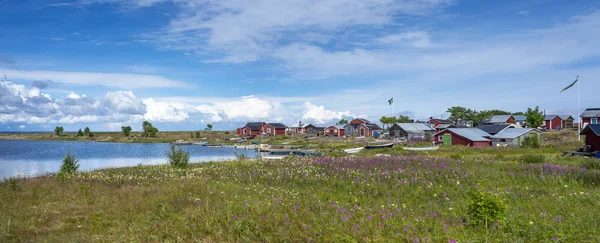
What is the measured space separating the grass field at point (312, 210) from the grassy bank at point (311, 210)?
0.03m

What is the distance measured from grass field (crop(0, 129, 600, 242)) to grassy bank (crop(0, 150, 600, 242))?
0.03 meters

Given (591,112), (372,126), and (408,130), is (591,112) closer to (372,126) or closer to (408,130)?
(408,130)

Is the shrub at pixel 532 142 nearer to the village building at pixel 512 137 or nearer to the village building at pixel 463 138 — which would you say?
the village building at pixel 512 137

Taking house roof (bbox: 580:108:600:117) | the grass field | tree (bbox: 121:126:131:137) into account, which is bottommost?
the grass field

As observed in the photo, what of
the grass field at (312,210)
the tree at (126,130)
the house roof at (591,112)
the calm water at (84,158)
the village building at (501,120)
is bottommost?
the calm water at (84,158)

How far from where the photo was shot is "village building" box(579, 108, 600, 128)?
3472 inches

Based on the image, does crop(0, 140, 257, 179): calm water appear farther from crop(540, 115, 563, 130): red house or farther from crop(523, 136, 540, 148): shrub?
crop(540, 115, 563, 130): red house

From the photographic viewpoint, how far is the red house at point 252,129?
119875 mm

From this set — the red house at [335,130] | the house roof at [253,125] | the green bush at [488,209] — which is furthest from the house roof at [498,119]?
the green bush at [488,209]

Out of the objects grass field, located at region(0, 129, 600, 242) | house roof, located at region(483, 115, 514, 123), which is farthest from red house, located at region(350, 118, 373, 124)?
grass field, located at region(0, 129, 600, 242)

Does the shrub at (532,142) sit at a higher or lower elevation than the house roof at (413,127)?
lower

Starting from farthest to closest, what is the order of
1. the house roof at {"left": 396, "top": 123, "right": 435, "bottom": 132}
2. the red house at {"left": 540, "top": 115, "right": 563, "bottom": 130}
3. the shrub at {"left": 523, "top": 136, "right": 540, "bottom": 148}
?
the red house at {"left": 540, "top": 115, "right": 563, "bottom": 130}, the house roof at {"left": 396, "top": 123, "right": 435, "bottom": 132}, the shrub at {"left": 523, "top": 136, "right": 540, "bottom": 148}

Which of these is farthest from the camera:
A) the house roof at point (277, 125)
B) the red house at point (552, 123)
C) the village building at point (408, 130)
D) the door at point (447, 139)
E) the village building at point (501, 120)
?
the house roof at point (277, 125)

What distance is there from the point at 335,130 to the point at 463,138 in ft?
202
